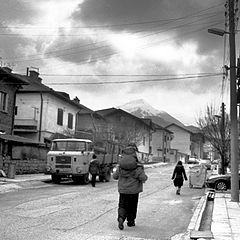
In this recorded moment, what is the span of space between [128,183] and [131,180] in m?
0.10

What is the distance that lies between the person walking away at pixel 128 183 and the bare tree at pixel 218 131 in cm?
2663

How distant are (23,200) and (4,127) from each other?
728 inches

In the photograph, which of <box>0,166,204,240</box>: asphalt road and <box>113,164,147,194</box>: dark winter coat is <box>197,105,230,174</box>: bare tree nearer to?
<box>0,166,204,240</box>: asphalt road

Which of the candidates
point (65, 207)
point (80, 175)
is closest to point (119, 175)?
point (65, 207)

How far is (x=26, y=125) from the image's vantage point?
4200 centimetres

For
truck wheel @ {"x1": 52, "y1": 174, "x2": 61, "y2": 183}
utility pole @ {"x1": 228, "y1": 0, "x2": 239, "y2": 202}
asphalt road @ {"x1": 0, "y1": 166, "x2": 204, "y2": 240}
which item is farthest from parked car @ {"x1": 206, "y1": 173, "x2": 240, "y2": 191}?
truck wheel @ {"x1": 52, "y1": 174, "x2": 61, "y2": 183}

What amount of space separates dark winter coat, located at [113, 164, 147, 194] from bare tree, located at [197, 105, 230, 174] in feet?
87.4

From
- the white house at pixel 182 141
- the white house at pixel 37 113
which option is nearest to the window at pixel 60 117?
the white house at pixel 37 113

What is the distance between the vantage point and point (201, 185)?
24.7 metres

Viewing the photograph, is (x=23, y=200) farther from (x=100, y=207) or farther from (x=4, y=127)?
(x=4, y=127)

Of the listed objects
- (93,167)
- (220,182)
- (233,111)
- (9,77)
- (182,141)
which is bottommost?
(220,182)

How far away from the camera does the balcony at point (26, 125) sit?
41625 millimetres

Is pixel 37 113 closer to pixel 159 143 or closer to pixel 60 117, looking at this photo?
pixel 60 117

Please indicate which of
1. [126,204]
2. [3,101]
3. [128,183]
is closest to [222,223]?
[126,204]
